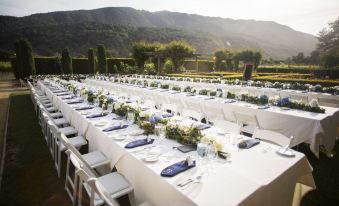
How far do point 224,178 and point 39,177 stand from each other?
11.4 feet

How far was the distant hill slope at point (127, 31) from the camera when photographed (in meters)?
57.7

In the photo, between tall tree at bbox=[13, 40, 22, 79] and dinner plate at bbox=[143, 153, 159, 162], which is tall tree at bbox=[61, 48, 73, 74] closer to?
tall tree at bbox=[13, 40, 22, 79]

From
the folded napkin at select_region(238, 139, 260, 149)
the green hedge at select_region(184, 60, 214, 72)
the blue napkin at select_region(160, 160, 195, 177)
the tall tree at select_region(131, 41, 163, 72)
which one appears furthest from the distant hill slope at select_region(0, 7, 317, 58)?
the blue napkin at select_region(160, 160, 195, 177)

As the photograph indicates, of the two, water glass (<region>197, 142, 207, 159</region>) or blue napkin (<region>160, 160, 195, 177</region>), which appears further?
water glass (<region>197, 142, 207, 159</region>)

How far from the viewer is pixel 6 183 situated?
3674 millimetres

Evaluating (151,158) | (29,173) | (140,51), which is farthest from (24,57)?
(151,158)

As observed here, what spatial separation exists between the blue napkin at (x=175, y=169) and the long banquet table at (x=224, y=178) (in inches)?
1.9

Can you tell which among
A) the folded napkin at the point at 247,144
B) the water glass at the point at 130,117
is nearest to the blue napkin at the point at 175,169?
the folded napkin at the point at 247,144

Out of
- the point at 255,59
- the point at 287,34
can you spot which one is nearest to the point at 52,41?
the point at 255,59

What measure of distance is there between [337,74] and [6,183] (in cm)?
2356

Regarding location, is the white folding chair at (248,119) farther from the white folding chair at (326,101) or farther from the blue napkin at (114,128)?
the white folding chair at (326,101)

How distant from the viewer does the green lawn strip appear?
10.8ft

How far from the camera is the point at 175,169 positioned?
7.16 feet

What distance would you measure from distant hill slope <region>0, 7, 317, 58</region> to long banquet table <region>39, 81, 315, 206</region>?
60403 millimetres
